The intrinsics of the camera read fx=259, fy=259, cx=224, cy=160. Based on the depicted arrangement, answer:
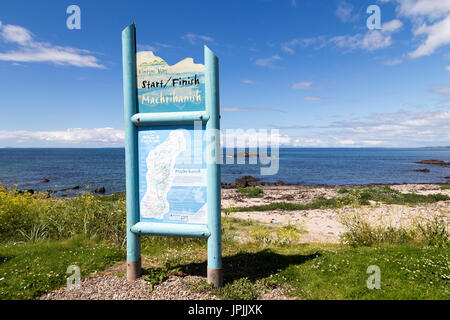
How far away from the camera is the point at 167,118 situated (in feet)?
15.5

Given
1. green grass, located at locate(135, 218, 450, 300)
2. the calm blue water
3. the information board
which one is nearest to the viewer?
green grass, located at locate(135, 218, 450, 300)

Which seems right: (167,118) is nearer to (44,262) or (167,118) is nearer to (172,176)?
(172,176)

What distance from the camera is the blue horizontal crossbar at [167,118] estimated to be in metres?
4.55

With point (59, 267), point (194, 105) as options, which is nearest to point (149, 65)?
point (194, 105)

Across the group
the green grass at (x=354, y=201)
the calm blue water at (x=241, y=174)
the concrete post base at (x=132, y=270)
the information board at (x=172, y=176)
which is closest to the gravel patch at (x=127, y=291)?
the concrete post base at (x=132, y=270)

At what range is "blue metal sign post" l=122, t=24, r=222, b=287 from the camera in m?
4.55

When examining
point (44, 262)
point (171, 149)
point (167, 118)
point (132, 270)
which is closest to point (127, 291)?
point (132, 270)

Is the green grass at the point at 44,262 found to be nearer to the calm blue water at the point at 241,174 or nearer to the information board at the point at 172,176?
the information board at the point at 172,176

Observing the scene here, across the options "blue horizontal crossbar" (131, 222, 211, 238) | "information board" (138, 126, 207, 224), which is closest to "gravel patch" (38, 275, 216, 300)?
"blue horizontal crossbar" (131, 222, 211, 238)

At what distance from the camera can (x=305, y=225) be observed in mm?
11375

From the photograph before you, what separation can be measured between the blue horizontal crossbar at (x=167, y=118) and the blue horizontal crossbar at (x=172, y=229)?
1.87 m

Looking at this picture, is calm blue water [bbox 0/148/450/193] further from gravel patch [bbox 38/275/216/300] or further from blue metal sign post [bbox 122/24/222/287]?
blue metal sign post [bbox 122/24/222/287]

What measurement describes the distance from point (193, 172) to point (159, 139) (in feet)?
3.01
